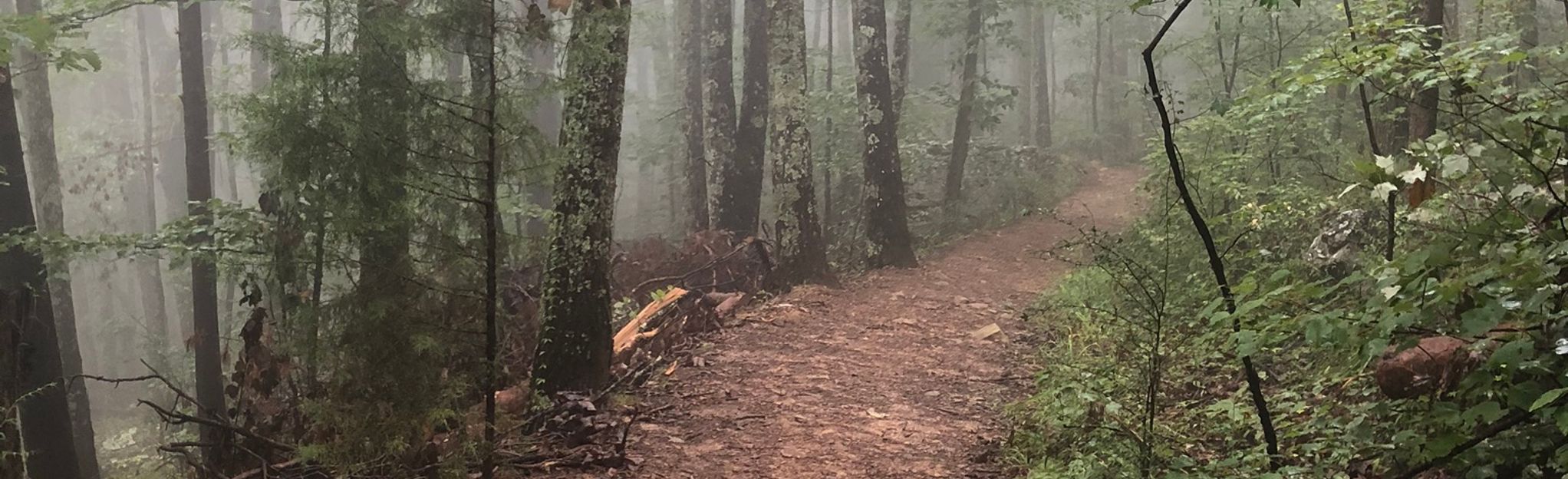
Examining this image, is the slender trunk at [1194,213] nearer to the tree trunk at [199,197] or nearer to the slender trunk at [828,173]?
the tree trunk at [199,197]

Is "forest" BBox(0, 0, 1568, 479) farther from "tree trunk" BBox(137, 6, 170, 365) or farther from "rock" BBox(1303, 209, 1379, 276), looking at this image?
"tree trunk" BBox(137, 6, 170, 365)

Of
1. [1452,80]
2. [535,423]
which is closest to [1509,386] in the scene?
[1452,80]

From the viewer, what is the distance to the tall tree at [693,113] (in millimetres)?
16297

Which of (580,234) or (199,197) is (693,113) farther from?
(580,234)

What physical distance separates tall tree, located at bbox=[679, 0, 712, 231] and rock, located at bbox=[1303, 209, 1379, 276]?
8.87 metres

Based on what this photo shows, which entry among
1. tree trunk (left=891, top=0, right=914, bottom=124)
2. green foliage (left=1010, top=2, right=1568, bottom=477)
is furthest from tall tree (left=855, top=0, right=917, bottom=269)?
tree trunk (left=891, top=0, right=914, bottom=124)

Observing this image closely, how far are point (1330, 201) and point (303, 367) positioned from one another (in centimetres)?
791

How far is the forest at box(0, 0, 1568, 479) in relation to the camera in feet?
13.3

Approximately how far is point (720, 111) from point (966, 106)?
4965mm

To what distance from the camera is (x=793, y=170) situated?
12.0 m

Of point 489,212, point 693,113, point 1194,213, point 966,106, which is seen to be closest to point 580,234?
point 489,212

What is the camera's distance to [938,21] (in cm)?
1945

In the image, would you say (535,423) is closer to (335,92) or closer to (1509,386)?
(335,92)

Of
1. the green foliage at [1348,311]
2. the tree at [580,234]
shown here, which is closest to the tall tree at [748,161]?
the green foliage at [1348,311]
